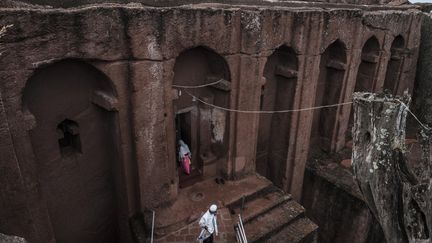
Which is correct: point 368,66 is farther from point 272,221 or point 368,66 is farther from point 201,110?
point 272,221

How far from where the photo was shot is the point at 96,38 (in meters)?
6.24

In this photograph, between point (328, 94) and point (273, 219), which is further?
point (328, 94)

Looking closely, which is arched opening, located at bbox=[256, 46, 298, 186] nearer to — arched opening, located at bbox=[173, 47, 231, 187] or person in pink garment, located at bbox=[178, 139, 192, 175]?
arched opening, located at bbox=[173, 47, 231, 187]

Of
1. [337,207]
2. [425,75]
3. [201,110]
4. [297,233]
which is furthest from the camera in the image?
[425,75]

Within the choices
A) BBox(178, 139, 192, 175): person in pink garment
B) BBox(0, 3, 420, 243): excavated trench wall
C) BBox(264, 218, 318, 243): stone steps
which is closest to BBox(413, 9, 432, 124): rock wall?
BBox(0, 3, 420, 243): excavated trench wall

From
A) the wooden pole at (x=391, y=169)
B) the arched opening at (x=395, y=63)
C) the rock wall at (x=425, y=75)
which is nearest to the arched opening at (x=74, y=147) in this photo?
the wooden pole at (x=391, y=169)

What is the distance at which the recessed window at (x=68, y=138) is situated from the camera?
7.00m

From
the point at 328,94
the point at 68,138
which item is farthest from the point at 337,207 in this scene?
the point at 68,138

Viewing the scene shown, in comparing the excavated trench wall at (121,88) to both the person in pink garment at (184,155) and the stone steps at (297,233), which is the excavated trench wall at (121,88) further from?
the stone steps at (297,233)

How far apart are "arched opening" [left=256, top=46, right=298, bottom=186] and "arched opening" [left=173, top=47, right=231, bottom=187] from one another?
1970mm

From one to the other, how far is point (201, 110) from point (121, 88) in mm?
2784

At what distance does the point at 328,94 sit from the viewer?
12.3 meters

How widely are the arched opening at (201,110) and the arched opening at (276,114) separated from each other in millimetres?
1970

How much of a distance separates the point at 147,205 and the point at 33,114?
126 inches
